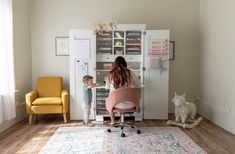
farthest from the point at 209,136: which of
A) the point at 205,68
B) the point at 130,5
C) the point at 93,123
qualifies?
the point at 130,5

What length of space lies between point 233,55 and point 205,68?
1.19 m

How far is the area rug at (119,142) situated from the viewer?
11.5ft

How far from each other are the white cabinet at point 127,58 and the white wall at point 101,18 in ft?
2.25

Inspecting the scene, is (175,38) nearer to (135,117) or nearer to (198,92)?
(198,92)

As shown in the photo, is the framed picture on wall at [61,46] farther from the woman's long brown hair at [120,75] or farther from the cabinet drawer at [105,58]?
the woman's long brown hair at [120,75]

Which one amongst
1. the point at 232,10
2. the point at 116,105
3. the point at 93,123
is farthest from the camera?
the point at 93,123

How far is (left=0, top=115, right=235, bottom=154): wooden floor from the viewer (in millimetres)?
3617

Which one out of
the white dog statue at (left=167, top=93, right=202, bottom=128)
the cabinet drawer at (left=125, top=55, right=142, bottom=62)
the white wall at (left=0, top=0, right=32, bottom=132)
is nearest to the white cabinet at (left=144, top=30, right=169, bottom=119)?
the cabinet drawer at (left=125, top=55, right=142, bottom=62)

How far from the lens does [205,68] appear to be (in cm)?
555

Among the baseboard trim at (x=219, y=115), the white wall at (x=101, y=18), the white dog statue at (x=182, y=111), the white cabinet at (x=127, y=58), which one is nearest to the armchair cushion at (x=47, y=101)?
the white cabinet at (x=127, y=58)

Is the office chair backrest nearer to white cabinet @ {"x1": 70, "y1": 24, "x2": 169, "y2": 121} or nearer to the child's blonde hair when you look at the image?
the child's blonde hair

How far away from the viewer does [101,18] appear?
5.80m

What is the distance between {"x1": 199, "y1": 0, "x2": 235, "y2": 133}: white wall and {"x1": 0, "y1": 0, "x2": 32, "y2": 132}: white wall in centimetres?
387

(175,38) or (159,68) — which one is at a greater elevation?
(175,38)
